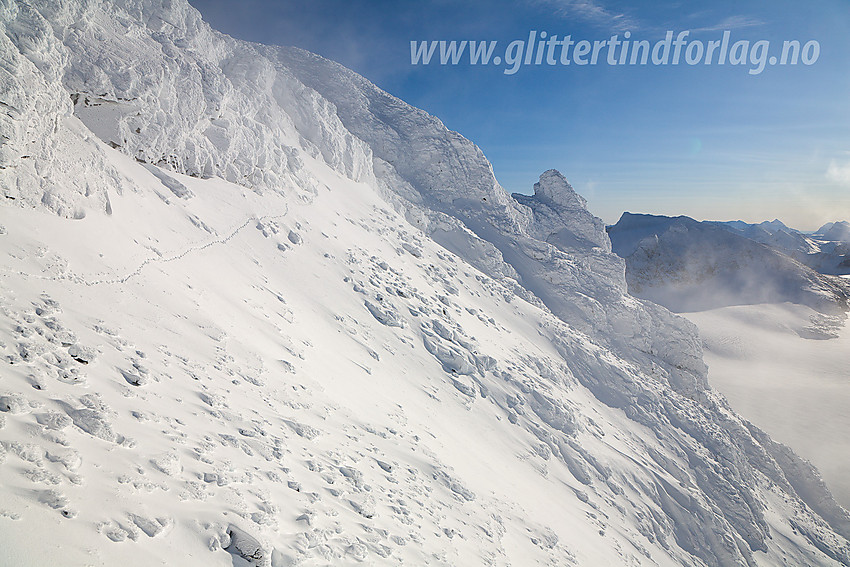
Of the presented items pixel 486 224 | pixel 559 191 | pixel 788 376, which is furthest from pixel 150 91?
pixel 788 376

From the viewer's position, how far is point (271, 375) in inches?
328

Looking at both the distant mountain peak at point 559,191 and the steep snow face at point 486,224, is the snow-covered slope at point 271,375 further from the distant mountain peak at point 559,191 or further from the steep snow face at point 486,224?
the distant mountain peak at point 559,191

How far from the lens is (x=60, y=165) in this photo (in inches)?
326

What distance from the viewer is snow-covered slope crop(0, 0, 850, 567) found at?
15.2ft

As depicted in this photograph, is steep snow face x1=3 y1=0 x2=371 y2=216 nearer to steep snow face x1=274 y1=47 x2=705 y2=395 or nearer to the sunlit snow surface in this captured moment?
steep snow face x1=274 y1=47 x2=705 y2=395

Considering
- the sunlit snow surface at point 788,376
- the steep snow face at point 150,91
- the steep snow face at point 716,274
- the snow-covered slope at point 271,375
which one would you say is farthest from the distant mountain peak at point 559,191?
the steep snow face at point 716,274

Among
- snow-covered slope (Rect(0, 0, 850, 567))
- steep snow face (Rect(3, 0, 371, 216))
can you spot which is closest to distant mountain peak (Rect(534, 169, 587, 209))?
snow-covered slope (Rect(0, 0, 850, 567))

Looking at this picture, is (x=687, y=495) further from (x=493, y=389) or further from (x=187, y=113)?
(x=187, y=113)

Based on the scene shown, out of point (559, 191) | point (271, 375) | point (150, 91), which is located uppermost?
point (559, 191)

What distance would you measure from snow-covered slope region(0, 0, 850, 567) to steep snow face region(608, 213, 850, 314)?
59.5 m

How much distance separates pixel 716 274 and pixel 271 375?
303 feet

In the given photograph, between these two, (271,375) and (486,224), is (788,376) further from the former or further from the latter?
(271,375)

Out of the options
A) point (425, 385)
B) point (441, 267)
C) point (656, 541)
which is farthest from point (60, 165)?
point (656, 541)

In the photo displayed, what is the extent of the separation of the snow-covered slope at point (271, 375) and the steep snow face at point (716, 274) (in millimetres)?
59537
